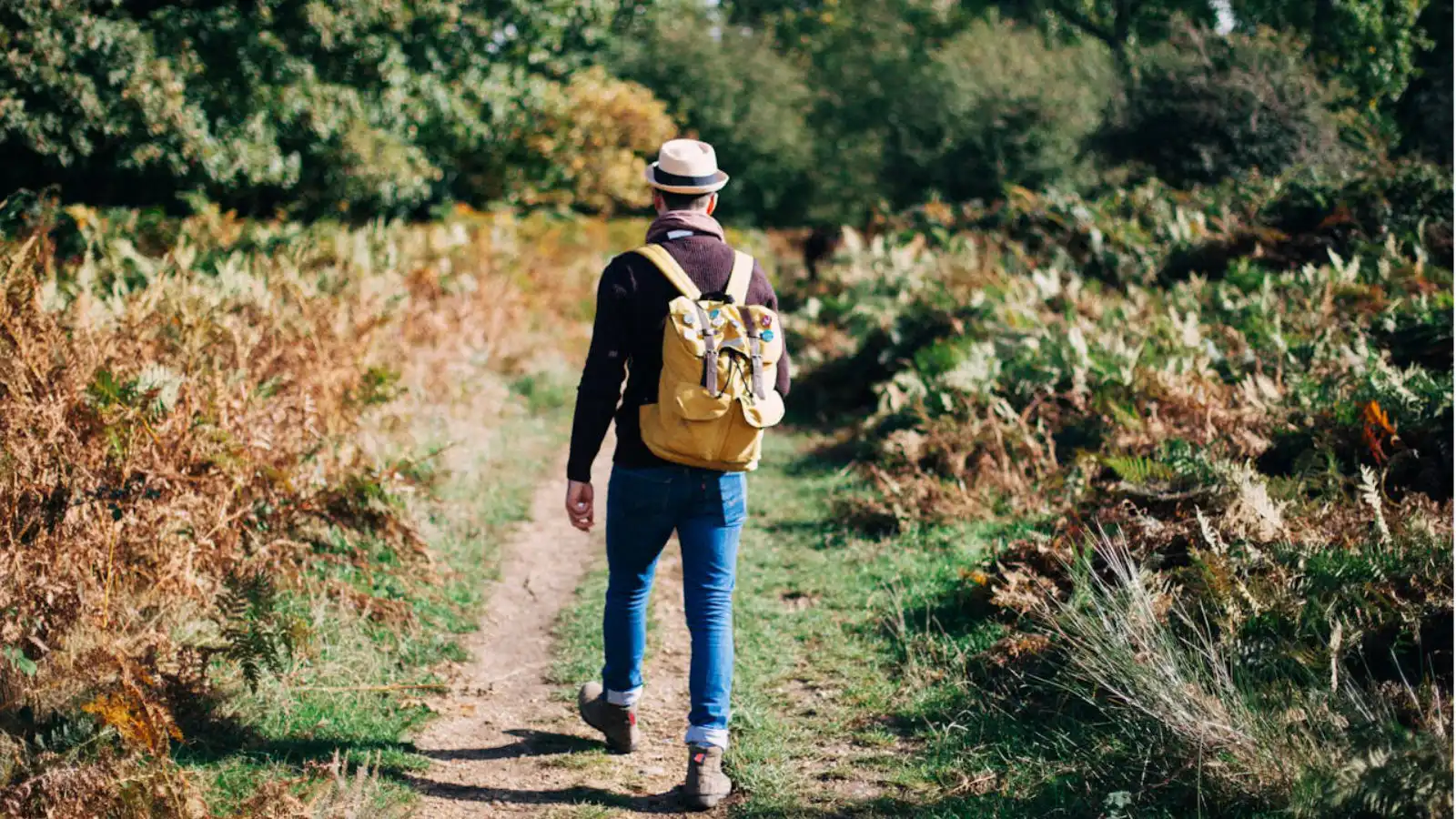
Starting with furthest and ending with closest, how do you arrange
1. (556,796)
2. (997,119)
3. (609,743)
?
(997,119)
(609,743)
(556,796)

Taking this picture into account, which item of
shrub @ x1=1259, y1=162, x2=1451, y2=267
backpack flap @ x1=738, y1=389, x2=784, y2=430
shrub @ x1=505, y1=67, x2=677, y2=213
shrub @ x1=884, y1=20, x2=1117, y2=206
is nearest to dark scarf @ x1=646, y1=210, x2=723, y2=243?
backpack flap @ x1=738, y1=389, x2=784, y2=430

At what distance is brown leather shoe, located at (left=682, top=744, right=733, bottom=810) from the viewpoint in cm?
395

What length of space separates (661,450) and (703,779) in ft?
3.59

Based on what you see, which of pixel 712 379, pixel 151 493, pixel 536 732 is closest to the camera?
pixel 712 379

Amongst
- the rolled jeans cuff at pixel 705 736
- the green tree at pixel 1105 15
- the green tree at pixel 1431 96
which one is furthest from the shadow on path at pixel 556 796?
the green tree at pixel 1105 15

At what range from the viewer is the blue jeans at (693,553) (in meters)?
3.85

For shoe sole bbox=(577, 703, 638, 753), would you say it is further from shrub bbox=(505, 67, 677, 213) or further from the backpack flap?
shrub bbox=(505, 67, 677, 213)

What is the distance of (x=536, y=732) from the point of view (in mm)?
4652

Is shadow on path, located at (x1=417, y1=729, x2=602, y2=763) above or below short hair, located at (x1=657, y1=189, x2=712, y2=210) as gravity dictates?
below

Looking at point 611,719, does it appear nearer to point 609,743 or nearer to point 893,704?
point 609,743

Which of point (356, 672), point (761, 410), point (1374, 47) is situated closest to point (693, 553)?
point (761, 410)

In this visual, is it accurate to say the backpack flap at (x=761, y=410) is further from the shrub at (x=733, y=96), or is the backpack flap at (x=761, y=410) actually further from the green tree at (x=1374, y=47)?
the shrub at (x=733, y=96)

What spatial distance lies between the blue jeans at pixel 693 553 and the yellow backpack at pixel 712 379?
0.37 ft

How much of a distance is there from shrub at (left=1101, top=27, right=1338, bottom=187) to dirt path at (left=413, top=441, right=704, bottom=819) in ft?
37.8
